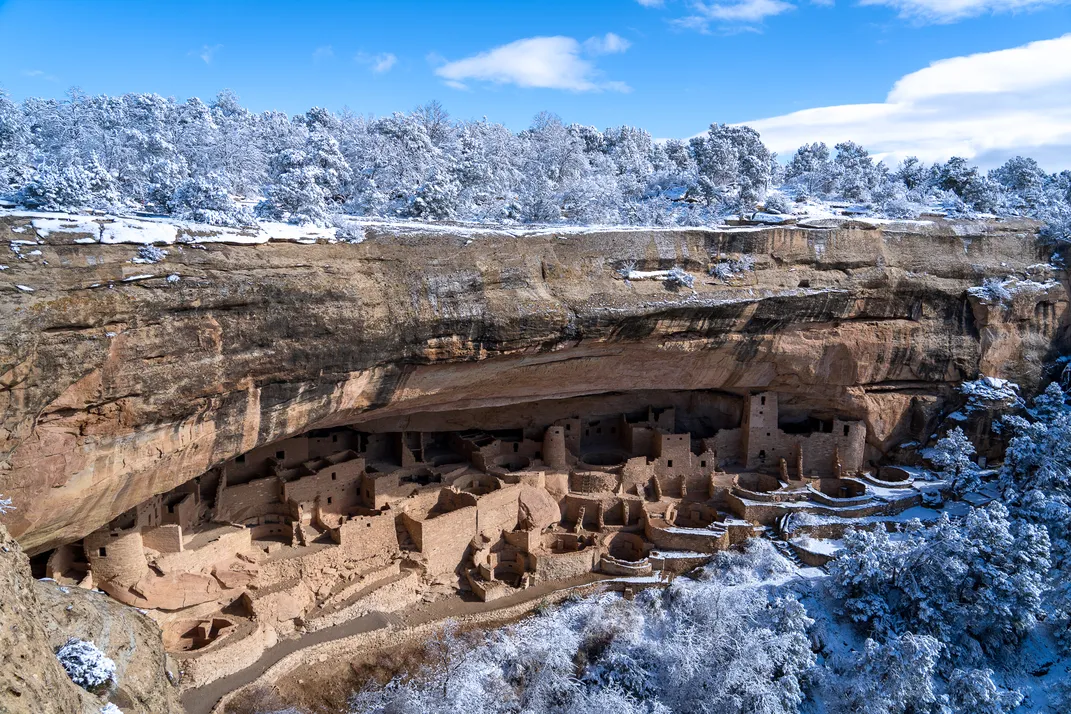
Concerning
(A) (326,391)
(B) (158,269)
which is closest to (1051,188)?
(A) (326,391)

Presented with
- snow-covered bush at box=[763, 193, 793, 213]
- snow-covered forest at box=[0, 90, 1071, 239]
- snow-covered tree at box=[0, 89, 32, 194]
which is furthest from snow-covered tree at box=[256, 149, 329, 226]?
snow-covered bush at box=[763, 193, 793, 213]

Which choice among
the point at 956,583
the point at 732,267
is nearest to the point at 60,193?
the point at 732,267

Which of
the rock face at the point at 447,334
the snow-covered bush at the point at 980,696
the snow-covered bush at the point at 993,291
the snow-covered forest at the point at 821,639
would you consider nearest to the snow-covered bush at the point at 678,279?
the rock face at the point at 447,334

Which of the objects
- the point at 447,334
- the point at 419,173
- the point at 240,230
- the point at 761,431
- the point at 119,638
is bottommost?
the point at 761,431

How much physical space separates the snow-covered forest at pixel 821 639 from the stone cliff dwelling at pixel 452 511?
5.29ft

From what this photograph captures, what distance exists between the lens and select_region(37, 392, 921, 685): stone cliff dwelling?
44.9 ft

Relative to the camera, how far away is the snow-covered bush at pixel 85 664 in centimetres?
708

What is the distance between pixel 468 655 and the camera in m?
14.6

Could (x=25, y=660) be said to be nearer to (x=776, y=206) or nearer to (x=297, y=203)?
(x=297, y=203)

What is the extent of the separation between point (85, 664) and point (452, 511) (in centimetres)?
1010

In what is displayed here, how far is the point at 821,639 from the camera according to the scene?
1555 centimetres

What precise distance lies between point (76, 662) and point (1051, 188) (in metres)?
43.6

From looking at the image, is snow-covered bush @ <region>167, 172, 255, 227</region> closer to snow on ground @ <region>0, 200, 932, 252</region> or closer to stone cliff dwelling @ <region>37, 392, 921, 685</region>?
snow on ground @ <region>0, 200, 932, 252</region>

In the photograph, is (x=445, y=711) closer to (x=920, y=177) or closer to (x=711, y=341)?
(x=711, y=341)
